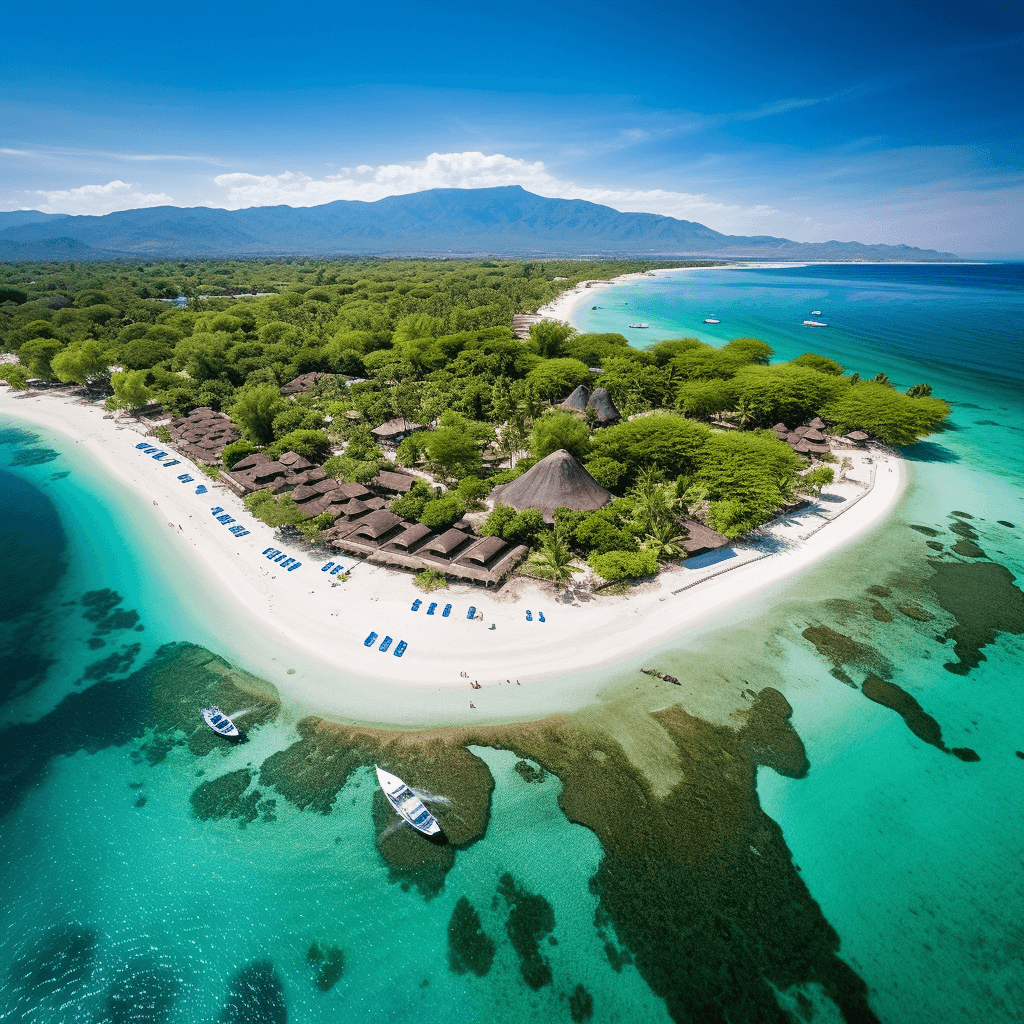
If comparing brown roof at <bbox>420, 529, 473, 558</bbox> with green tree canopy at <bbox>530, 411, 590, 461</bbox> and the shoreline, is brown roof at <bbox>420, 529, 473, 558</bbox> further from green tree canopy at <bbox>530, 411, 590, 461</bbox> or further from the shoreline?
green tree canopy at <bbox>530, 411, 590, 461</bbox>

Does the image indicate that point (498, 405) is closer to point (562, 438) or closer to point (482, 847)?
point (562, 438)

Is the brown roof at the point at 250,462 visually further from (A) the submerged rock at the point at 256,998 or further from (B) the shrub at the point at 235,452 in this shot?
(A) the submerged rock at the point at 256,998

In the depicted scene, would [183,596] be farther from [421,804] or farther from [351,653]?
[421,804]

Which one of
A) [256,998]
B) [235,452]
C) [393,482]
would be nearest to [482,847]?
[256,998]

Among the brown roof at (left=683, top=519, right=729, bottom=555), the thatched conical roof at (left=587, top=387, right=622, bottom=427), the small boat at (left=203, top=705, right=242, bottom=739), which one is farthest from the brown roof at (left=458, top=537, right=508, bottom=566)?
the thatched conical roof at (left=587, top=387, right=622, bottom=427)

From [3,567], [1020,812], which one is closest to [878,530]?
[1020,812]

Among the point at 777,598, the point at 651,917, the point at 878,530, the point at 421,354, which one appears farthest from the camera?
the point at 421,354

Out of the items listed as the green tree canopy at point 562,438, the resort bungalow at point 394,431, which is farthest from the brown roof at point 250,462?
the green tree canopy at point 562,438
